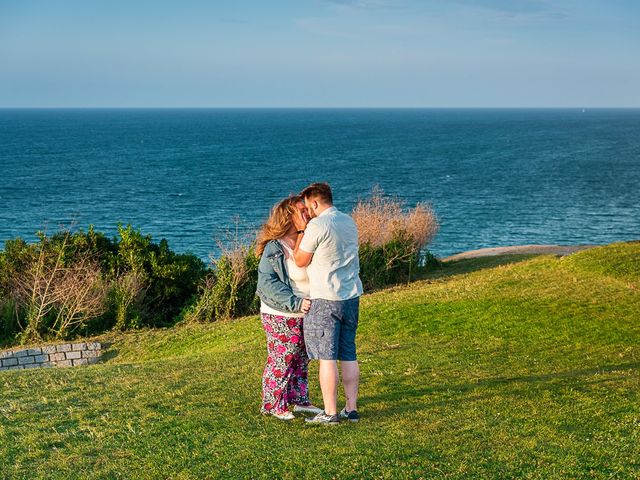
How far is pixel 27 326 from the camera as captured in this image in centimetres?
2186

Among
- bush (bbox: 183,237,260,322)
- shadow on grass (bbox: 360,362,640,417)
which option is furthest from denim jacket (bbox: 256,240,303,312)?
bush (bbox: 183,237,260,322)

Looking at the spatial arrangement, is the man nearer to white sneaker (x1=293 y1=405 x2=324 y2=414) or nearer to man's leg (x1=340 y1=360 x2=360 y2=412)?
man's leg (x1=340 y1=360 x2=360 y2=412)

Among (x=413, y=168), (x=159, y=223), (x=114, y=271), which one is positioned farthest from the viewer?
(x=413, y=168)

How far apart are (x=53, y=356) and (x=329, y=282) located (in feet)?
41.9

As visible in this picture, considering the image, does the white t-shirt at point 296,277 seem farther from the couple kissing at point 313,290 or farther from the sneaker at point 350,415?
the sneaker at point 350,415

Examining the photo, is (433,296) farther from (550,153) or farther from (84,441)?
Answer: (550,153)

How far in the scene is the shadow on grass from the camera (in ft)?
32.0

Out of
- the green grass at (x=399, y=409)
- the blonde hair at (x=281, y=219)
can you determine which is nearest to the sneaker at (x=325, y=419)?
the green grass at (x=399, y=409)

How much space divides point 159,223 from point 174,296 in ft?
119

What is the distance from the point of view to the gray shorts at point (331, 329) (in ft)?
27.1

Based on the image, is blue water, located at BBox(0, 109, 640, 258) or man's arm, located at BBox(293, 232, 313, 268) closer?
man's arm, located at BBox(293, 232, 313, 268)

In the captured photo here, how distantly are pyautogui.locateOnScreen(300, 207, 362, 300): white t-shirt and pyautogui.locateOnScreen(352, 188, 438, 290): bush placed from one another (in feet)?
61.5

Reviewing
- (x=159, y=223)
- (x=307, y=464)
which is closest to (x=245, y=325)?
(x=307, y=464)

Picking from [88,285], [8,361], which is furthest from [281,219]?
[88,285]
